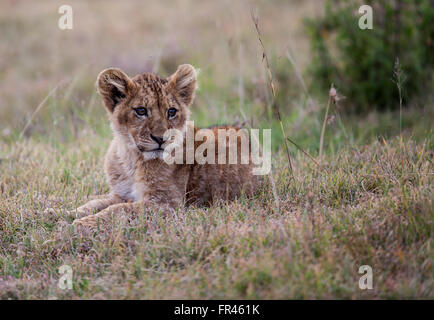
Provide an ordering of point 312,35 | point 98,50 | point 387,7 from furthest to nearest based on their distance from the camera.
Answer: point 98,50 → point 312,35 → point 387,7

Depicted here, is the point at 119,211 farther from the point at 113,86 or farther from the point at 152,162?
the point at 113,86

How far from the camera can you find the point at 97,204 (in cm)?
554

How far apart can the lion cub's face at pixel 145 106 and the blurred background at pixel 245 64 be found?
101 centimetres

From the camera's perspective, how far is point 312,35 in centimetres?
1066

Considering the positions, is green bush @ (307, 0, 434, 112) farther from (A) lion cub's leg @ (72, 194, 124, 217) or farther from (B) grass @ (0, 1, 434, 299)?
(A) lion cub's leg @ (72, 194, 124, 217)

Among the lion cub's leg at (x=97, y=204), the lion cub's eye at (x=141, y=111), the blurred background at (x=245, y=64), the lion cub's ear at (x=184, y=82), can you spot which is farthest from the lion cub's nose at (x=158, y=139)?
the blurred background at (x=245, y=64)

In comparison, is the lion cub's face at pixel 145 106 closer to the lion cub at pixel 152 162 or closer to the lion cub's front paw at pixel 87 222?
the lion cub at pixel 152 162

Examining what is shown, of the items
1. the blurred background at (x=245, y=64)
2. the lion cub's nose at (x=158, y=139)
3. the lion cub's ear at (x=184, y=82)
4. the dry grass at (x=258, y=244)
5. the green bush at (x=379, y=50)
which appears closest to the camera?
the dry grass at (x=258, y=244)

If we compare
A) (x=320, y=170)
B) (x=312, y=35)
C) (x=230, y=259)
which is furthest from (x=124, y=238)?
(x=312, y=35)

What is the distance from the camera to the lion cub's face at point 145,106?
531 cm

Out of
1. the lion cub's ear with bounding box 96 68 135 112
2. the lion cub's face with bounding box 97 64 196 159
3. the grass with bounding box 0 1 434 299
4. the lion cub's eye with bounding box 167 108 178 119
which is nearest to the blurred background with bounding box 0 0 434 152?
the grass with bounding box 0 1 434 299

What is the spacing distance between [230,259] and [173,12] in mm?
14443

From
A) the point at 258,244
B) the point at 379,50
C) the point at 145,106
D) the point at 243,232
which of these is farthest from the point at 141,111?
the point at 379,50
